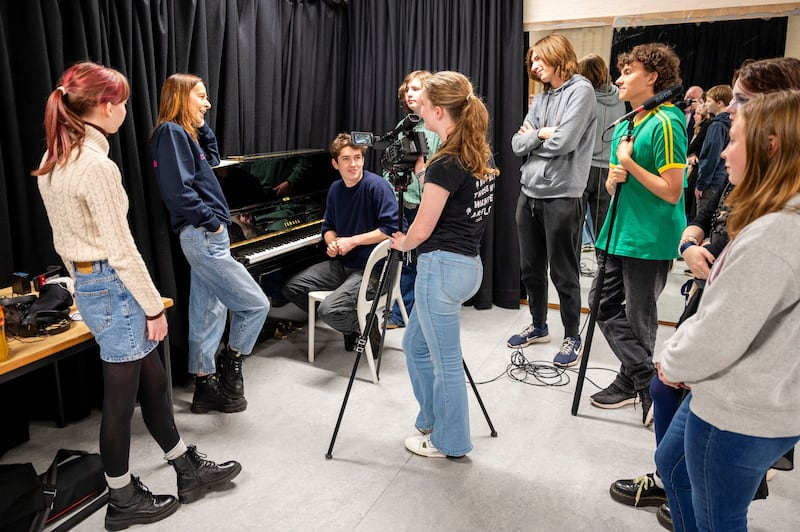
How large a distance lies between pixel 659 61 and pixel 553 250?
111cm

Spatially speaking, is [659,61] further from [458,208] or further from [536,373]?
[536,373]

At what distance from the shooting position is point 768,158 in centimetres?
126

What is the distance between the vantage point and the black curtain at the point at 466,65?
13.2 ft

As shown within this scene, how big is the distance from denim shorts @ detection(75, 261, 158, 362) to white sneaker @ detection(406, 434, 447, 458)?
109 centimetres

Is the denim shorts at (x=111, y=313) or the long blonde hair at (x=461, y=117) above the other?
the long blonde hair at (x=461, y=117)

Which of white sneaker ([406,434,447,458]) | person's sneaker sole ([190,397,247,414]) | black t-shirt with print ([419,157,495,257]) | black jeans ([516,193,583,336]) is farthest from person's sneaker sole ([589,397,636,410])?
person's sneaker sole ([190,397,247,414])

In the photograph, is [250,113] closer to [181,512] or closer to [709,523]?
[181,512]

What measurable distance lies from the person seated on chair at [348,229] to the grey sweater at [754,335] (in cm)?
206

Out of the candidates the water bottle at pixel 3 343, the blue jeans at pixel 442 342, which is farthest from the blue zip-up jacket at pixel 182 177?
the blue jeans at pixel 442 342

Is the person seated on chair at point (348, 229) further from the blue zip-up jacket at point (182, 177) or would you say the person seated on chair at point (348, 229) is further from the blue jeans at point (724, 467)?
the blue jeans at point (724, 467)

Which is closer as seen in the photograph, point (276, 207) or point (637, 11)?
point (276, 207)

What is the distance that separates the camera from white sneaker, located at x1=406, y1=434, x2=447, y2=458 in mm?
2441

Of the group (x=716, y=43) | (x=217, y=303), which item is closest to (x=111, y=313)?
(x=217, y=303)

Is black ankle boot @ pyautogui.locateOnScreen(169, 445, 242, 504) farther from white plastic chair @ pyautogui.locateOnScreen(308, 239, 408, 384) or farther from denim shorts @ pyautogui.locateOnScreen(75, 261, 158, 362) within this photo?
white plastic chair @ pyautogui.locateOnScreen(308, 239, 408, 384)
